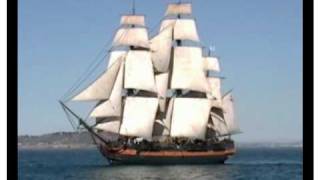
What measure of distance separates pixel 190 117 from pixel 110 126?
2019 mm

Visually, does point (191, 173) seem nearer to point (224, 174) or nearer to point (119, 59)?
point (224, 174)

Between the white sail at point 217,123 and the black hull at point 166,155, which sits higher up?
the white sail at point 217,123

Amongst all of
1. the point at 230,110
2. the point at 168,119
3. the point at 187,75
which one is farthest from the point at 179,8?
the point at 168,119

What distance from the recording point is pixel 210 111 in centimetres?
1268

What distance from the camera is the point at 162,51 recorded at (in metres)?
12.3

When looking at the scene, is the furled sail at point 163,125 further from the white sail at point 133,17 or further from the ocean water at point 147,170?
the white sail at point 133,17

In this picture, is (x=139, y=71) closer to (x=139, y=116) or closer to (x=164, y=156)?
(x=139, y=116)

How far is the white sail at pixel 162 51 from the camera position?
1190 cm

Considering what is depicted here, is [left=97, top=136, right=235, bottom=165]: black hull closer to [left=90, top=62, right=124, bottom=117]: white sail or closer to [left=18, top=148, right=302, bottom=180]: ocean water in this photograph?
[left=18, top=148, right=302, bottom=180]: ocean water

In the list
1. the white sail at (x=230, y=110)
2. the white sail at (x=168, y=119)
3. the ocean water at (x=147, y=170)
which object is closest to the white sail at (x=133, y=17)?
the white sail at (x=230, y=110)

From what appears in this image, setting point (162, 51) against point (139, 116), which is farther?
point (162, 51)

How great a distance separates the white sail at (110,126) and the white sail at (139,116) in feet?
0.39

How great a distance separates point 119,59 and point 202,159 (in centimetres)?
240
